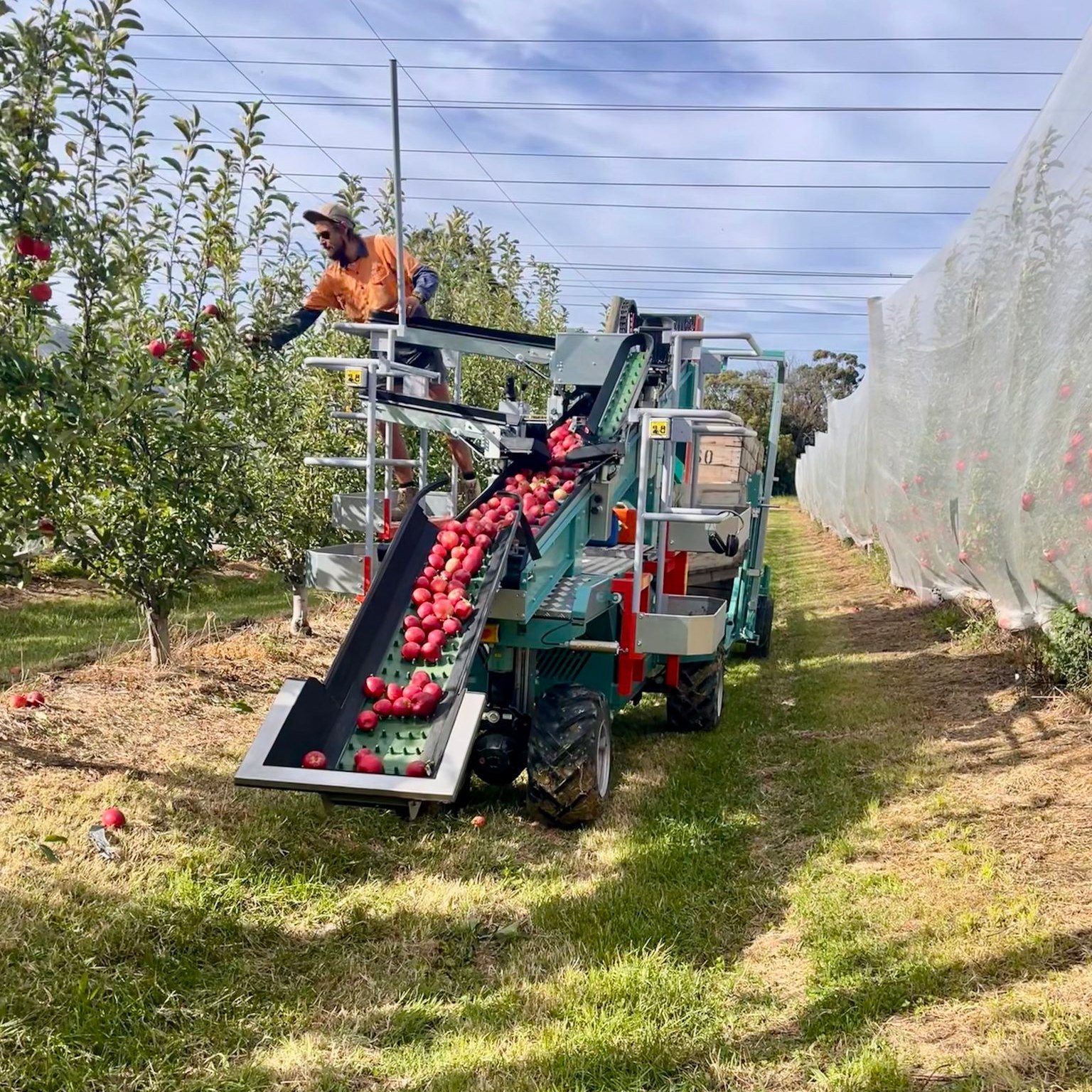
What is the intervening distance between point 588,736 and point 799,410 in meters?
64.4

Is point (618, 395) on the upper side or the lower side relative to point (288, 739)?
upper

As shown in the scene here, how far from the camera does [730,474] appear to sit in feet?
29.5

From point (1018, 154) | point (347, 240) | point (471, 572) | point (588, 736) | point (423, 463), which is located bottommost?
point (588, 736)

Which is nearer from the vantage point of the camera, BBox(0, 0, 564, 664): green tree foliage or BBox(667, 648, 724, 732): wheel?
BBox(0, 0, 564, 664): green tree foliage

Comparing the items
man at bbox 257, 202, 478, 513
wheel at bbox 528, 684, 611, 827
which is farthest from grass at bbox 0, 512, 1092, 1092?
man at bbox 257, 202, 478, 513

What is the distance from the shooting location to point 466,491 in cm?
791

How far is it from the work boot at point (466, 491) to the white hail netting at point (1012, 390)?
3.51 meters

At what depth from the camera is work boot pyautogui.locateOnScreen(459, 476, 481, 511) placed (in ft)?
24.9

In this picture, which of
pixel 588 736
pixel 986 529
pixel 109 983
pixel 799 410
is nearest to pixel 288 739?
pixel 109 983

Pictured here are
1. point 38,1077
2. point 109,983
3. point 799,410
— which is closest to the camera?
point 38,1077

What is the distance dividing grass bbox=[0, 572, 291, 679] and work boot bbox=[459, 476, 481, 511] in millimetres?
1979

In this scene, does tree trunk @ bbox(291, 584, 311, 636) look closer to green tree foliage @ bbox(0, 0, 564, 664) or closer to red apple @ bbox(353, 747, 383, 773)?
green tree foliage @ bbox(0, 0, 564, 664)

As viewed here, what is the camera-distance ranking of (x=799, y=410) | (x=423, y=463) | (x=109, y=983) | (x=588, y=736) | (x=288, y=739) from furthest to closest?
(x=799, y=410) < (x=423, y=463) < (x=588, y=736) < (x=288, y=739) < (x=109, y=983)

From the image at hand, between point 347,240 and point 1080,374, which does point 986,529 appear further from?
point 347,240
